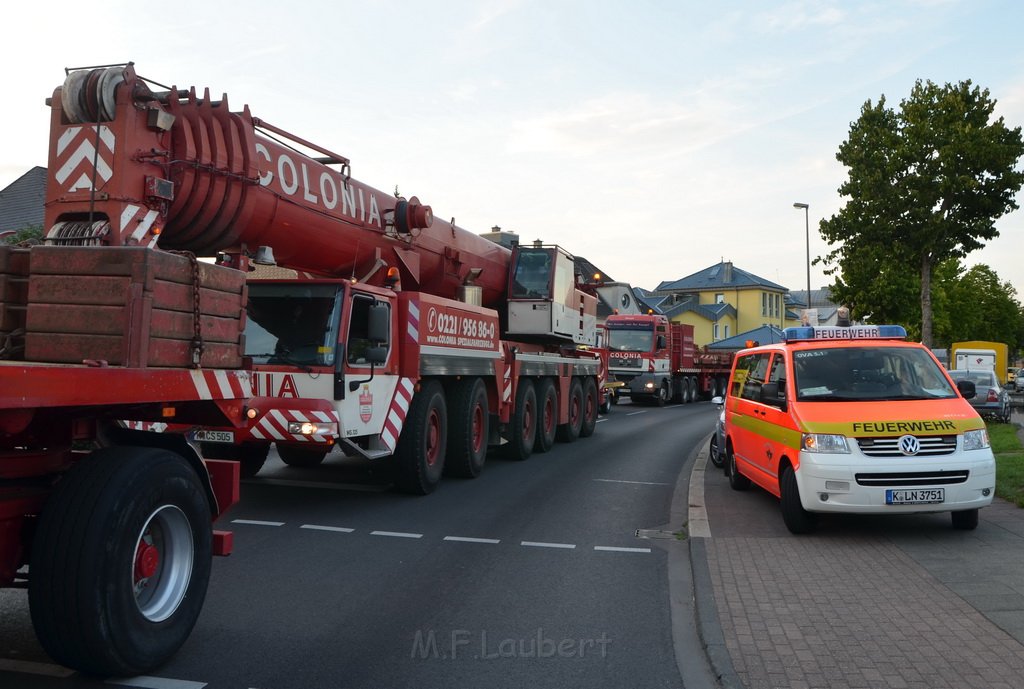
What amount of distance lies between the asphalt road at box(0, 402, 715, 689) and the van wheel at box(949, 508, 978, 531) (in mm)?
2647

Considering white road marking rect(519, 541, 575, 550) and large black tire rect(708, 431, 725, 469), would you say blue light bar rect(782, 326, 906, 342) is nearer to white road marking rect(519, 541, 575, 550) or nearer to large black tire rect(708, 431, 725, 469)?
white road marking rect(519, 541, 575, 550)

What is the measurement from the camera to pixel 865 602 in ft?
18.8

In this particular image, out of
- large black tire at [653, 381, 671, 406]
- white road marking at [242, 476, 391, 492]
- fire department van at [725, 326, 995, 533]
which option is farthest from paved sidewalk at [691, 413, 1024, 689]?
large black tire at [653, 381, 671, 406]

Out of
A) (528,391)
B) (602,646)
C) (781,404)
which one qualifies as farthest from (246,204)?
(528,391)

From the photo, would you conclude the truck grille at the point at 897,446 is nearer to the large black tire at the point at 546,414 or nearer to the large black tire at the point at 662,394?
the large black tire at the point at 546,414

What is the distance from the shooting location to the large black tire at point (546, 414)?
14.9 m

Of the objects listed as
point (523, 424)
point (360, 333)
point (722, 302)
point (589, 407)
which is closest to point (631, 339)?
point (589, 407)

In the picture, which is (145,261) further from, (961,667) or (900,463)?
(900,463)

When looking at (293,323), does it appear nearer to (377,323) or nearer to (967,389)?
(377,323)

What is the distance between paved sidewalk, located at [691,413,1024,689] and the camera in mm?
4504

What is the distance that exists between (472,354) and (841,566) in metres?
5.55

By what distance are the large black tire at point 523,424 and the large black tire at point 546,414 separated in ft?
0.66

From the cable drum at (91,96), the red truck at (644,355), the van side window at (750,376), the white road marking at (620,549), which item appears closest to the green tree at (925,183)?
the red truck at (644,355)

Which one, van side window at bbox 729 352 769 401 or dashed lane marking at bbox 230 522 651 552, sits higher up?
van side window at bbox 729 352 769 401
